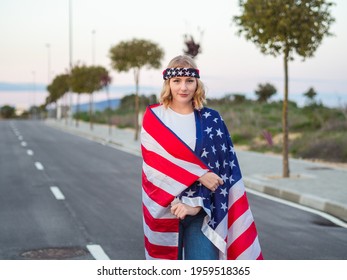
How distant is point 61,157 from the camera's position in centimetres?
2266

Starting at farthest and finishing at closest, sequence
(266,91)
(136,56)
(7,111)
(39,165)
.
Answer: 1. (7,111)
2. (266,91)
3. (136,56)
4. (39,165)

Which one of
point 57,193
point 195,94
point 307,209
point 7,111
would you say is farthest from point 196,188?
point 7,111

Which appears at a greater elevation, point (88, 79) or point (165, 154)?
point (88, 79)

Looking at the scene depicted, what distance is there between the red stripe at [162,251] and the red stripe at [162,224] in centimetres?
13

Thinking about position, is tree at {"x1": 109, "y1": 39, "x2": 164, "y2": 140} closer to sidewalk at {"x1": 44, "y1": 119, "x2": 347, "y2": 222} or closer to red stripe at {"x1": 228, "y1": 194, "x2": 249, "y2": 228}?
sidewalk at {"x1": 44, "y1": 119, "x2": 347, "y2": 222}

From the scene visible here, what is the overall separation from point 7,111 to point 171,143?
121943 millimetres

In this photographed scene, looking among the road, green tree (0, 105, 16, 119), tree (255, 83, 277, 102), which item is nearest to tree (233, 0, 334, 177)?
the road

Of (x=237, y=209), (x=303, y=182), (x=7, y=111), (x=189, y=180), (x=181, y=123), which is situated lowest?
(x=7, y=111)

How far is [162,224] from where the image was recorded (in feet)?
14.4

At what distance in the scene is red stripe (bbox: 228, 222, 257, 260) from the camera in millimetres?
4500

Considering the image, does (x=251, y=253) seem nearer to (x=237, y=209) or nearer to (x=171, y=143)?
(x=237, y=209)

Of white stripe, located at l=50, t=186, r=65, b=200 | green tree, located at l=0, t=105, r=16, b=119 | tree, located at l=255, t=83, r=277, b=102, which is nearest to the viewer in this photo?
white stripe, located at l=50, t=186, r=65, b=200

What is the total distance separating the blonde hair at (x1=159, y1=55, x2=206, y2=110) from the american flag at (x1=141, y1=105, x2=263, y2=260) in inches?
2.7

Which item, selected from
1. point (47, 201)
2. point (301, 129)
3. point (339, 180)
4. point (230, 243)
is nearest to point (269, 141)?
point (301, 129)
